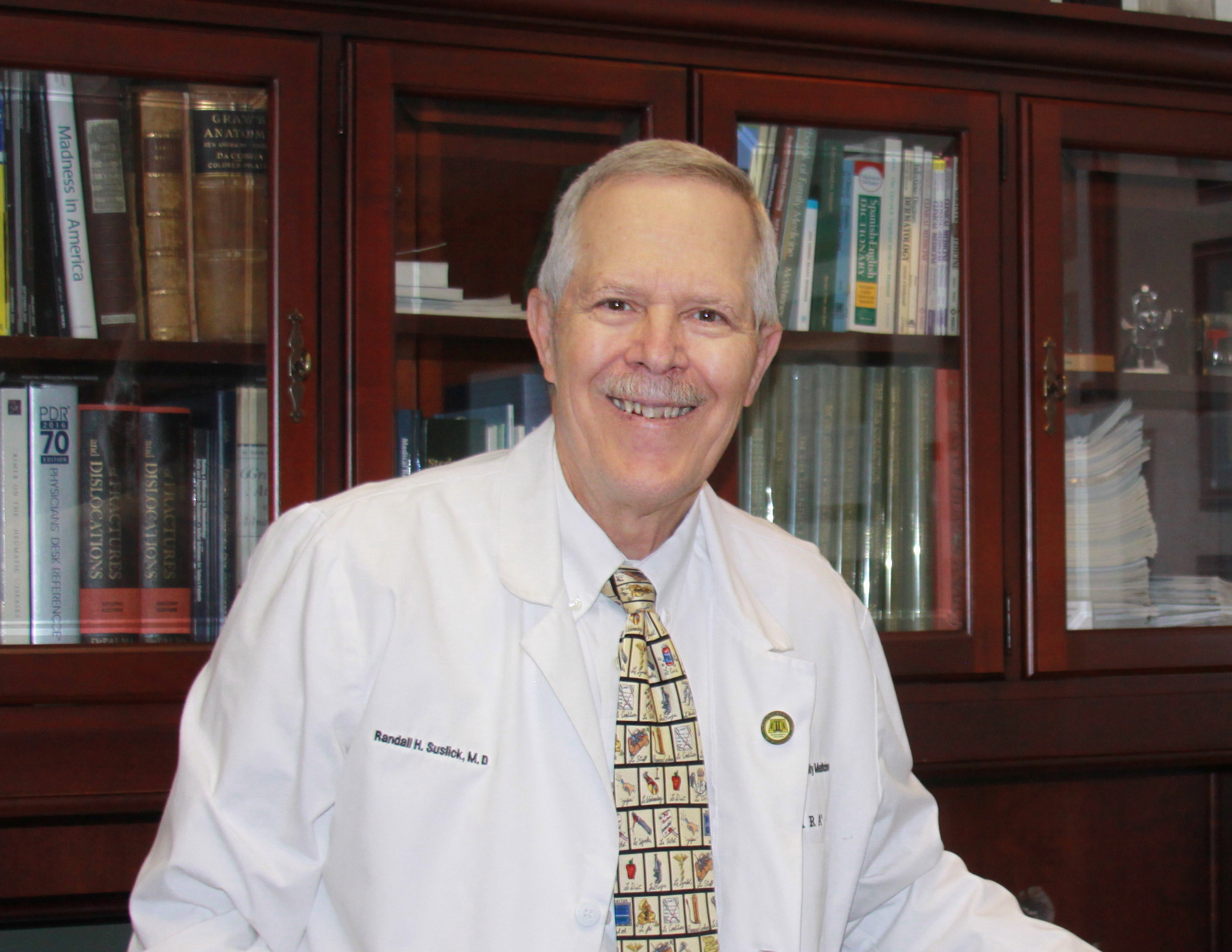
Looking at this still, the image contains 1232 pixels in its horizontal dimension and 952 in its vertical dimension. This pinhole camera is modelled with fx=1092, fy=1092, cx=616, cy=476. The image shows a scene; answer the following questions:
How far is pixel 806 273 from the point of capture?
1.63 meters

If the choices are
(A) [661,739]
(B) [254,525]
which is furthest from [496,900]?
(B) [254,525]

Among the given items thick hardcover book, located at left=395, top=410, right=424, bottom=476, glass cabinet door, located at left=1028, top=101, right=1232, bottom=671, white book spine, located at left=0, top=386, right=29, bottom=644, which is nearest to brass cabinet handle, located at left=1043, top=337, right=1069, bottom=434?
glass cabinet door, located at left=1028, top=101, right=1232, bottom=671

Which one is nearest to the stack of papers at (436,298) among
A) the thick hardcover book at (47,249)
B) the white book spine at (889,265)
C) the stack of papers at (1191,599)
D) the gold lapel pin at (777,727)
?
the thick hardcover book at (47,249)

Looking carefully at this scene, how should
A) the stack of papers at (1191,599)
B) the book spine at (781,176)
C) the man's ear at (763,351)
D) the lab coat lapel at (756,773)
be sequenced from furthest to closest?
the stack of papers at (1191,599) < the book spine at (781,176) < the man's ear at (763,351) < the lab coat lapel at (756,773)

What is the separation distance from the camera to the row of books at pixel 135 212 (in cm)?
138

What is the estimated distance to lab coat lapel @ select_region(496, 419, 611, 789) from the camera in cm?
105

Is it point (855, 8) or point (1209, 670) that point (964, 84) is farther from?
point (1209, 670)

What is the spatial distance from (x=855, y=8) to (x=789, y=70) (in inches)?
4.6

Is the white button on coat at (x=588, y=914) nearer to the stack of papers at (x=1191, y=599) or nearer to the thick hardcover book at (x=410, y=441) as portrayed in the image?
the thick hardcover book at (x=410, y=441)

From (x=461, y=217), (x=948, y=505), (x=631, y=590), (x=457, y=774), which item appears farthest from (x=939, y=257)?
(x=457, y=774)

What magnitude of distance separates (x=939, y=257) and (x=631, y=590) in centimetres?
82

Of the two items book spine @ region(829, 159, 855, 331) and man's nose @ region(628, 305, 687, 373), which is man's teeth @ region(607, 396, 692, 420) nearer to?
man's nose @ region(628, 305, 687, 373)

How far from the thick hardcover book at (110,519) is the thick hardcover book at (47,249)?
117mm

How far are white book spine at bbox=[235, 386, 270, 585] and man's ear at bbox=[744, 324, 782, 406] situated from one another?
63 centimetres
